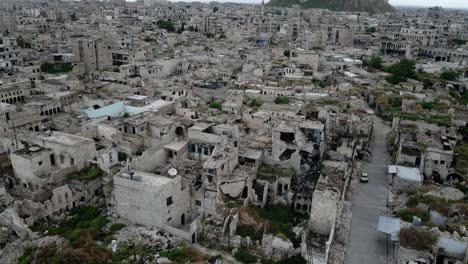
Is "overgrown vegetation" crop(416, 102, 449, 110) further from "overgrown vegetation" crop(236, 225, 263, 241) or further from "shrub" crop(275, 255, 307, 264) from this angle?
"shrub" crop(275, 255, 307, 264)

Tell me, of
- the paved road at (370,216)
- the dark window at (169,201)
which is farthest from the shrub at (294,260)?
the dark window at (169,201)

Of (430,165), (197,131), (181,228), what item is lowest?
(181,228)

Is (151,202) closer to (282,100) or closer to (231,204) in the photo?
(231,204)

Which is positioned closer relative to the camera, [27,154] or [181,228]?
[181,228]

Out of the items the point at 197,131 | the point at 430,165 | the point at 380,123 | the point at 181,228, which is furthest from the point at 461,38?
the point at 181,228

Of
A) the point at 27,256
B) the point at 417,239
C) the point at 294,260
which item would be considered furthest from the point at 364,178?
the point at 27,256

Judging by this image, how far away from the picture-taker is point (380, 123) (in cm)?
4303

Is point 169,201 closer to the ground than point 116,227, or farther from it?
Answer: farther from it

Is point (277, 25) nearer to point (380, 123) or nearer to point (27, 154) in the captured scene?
point (380, 123)

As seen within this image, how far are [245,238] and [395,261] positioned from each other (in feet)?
26.2

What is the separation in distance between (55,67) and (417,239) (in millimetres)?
52582

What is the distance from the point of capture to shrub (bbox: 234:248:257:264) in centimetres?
2084

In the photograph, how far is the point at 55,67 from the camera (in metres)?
56.7

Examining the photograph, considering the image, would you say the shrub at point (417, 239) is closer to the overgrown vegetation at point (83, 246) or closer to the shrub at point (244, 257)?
the shrub at point (244, 257)
